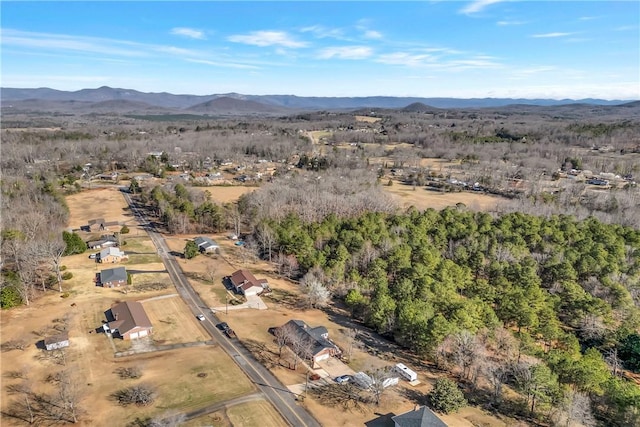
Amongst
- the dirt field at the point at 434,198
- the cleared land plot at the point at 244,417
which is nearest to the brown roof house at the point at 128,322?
the cleared land plot at the point at 244,417

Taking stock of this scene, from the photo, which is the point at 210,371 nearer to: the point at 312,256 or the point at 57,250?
the point at 312,256

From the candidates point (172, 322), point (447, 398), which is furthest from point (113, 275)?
point (447, 398)

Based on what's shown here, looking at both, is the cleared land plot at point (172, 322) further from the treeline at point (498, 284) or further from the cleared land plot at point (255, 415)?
the treeline at point (498, 284)

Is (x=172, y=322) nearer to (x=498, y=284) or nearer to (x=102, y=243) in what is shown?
(x=102, y=243)

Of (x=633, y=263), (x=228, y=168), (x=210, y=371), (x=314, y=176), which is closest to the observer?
(x=210, y=371)

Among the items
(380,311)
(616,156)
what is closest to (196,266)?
(380,311)

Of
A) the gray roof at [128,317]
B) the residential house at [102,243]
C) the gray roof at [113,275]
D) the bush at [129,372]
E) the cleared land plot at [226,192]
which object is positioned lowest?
the bush at [129,372]
